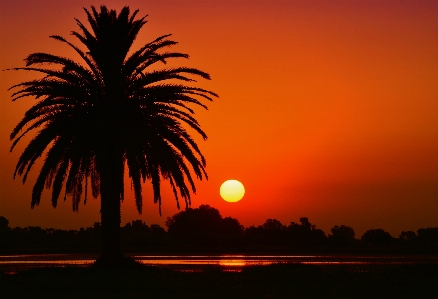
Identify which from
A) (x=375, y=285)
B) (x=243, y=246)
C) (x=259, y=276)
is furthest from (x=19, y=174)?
(x=243, y=246)

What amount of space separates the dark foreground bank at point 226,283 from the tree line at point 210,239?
30342 mm

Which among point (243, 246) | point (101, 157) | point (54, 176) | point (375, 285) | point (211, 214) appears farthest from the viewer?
point (211, 214)

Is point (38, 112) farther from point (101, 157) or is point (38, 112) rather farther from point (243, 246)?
point (243, 246)

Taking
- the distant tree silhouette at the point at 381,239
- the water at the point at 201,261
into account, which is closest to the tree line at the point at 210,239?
the distant tree silhouette at the point at 381,239

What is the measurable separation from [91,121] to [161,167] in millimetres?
3730

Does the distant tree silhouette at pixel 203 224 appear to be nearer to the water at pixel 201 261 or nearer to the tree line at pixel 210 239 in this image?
the tree line at pixel 210 239

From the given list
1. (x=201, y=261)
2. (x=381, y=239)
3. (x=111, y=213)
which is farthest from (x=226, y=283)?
(x=381, y=239)

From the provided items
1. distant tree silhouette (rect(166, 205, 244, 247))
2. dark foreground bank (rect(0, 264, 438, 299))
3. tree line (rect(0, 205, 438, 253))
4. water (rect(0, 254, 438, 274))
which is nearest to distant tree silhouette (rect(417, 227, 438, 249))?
tree line (rect(0, 205, 438, 253))

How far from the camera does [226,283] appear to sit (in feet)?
74.7

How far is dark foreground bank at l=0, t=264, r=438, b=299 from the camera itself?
19859 mm

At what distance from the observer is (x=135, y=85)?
31.6m

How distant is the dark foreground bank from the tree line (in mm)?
30342

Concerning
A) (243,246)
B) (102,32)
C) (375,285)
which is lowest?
(375,285)

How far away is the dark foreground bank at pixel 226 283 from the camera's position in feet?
65.2
